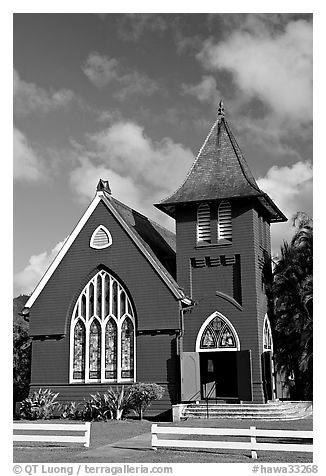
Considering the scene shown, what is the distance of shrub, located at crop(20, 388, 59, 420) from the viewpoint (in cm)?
2658

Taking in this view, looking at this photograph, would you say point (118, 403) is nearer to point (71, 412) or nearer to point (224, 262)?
point (71, 412)

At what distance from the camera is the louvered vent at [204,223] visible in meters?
28.6

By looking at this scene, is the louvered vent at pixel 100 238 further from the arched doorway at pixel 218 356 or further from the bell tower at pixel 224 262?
the arched doorway at pixel 218 356

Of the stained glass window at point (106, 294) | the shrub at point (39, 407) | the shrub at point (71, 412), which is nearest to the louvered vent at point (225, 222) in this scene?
the stained glass window at point (106, 294)

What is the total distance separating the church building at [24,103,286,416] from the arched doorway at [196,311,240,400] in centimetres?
5

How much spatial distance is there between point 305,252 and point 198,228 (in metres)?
5.92

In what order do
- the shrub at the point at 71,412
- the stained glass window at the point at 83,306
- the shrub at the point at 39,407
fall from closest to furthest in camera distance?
the shrub at the point at 39,407 → the shrub at the point at 71,412 → the stained glass window at the point at 83,306

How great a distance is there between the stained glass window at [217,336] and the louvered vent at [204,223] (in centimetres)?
357

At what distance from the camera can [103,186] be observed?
1160 inches

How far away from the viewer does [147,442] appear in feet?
61.7

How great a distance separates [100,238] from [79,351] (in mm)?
4972

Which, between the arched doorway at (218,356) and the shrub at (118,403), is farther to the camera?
the arched doorway at (218,356)
